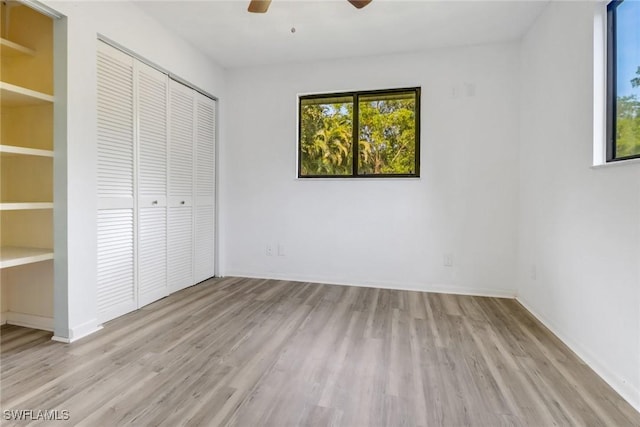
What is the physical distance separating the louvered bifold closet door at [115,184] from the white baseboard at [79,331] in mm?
108

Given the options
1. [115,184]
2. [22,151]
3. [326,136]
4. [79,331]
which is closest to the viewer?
[22,151]

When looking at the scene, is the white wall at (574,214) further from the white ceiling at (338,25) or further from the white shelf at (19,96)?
the white shelf at (19,96)

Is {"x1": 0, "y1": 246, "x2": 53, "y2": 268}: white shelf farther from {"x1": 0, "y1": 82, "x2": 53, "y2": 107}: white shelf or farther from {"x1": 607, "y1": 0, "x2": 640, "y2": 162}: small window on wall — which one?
{"x1": 607, "y1": 0, "x2": 640, "y2": 162}: small window on wall

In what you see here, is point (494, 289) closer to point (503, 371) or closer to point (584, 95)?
point (503, 371)

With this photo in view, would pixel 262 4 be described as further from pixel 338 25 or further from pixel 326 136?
pixel 326 136

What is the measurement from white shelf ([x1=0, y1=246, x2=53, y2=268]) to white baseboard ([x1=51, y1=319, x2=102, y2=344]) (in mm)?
531

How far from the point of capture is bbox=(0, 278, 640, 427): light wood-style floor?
1.45m

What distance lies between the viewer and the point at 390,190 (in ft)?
11.5

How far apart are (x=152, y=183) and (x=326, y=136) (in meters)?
1.98

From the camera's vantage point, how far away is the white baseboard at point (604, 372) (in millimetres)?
1536

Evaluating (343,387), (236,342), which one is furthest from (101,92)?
(343,387)

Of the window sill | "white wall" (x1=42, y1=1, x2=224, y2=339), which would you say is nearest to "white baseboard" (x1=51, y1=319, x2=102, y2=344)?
"white wall" (x1=42, y1=1, x2=224, y2=339)

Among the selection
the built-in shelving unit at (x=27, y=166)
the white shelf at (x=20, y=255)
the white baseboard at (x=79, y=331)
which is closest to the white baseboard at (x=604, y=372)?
the white baseboard at (x=79, y=331)

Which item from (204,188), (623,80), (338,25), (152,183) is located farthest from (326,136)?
(623,80)
